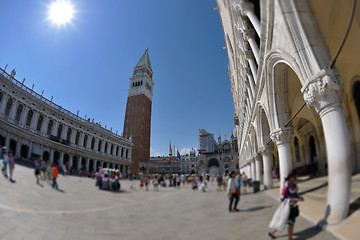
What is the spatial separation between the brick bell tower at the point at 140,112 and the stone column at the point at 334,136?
2743 inches

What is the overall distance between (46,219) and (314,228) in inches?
129

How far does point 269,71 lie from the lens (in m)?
5.94

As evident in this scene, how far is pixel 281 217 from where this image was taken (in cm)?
227

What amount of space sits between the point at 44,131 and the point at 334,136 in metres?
4.55

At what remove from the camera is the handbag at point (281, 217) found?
85.6 inches

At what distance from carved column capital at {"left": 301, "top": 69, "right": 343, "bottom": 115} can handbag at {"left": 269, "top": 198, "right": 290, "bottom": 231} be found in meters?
2.29

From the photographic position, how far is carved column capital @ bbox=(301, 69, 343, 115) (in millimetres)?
3221

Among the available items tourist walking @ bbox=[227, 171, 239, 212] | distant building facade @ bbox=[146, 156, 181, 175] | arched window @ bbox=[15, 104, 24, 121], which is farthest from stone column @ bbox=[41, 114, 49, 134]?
tourist walking @ bbox=[227, 171, 239, 212]

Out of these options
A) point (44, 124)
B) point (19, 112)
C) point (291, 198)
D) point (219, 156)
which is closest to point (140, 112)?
point (219, 156)

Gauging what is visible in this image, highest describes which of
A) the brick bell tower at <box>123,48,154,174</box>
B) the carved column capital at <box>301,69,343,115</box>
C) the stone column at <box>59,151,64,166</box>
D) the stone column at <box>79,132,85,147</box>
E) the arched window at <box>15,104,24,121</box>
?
the brick bell tower at <box>123,48,154,174</box>

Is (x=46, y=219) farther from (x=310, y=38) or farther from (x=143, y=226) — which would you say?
(x=310, y=38)

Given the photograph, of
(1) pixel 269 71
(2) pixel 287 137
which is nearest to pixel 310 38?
(1) pixel 269 71

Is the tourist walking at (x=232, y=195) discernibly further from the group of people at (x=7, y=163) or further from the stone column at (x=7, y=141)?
the stone column at (x=7, y=141)

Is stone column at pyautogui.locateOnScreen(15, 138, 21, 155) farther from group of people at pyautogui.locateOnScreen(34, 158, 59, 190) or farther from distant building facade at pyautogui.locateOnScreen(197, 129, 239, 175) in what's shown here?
distant building facade at pyautogui.locateOnScreen(197, 129, 239, 175)
